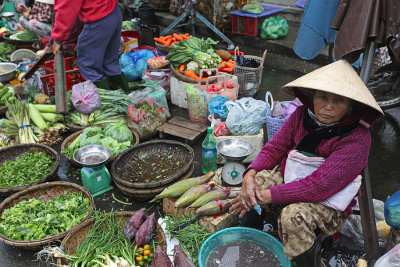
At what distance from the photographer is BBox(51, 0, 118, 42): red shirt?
4137 mm

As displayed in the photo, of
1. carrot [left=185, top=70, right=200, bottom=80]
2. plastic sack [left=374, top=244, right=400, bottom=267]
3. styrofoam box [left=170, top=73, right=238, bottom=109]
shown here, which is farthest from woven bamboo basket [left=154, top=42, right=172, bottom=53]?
plastic sack [left=374, top=244, right=400, bottom=267]

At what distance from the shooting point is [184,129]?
432cm

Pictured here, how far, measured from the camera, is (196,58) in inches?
208

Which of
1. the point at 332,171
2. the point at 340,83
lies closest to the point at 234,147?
the point at 332,171

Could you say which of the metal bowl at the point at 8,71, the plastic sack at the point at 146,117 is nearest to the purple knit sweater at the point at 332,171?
the plastic sack at the point at 146,117

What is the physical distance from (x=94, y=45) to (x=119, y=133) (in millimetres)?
1452

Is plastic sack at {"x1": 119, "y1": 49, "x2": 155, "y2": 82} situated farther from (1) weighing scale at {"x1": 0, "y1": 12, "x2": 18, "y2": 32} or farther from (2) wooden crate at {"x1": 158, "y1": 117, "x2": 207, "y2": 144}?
(1) weighing scale at {"x1": 0, "y1": 12, "x2": 18, "y2": 32}

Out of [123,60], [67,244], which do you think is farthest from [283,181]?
[123,60]

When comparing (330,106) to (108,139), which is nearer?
(330,106)

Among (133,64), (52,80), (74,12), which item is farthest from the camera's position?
(133,64)

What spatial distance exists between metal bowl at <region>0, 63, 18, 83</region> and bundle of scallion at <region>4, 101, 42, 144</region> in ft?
4.88

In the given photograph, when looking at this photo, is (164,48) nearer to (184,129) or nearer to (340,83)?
(184,129)

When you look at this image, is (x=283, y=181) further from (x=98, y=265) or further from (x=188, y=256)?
(x=98, y=265)

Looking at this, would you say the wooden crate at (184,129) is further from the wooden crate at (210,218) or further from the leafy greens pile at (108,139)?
the wooden crate at (210,218)
